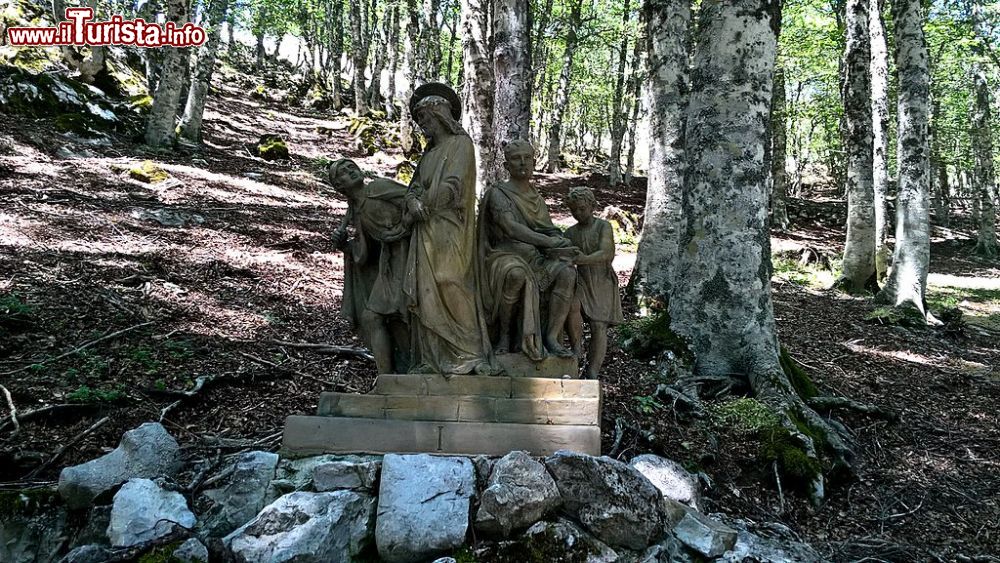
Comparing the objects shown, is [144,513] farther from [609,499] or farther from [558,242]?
→ [558,242]

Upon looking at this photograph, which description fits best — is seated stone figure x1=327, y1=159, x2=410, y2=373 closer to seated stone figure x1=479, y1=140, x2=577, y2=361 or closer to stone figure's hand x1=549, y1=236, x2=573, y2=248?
seated stone figure x1=479, y1=140, x2=577, y2=361

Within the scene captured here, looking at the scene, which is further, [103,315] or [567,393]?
[103,315]

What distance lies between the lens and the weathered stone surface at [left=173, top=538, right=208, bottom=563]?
3.42m

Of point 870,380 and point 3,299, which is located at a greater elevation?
point 3,299

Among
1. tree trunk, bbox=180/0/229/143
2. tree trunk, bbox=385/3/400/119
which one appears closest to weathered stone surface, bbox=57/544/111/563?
tree trunk, bbox=180/0/229/143

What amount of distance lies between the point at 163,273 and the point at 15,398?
3223 mm

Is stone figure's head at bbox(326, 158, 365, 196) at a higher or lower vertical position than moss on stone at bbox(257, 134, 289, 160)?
lower

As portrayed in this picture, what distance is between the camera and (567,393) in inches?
163

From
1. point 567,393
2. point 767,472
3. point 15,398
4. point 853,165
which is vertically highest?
point 853,165

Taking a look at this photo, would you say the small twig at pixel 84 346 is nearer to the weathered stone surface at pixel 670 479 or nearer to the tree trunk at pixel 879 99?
the weathered stone surface at pixel 670 479

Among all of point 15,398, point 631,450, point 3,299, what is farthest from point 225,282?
point 631,450

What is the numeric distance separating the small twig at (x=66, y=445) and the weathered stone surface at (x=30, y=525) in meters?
0.73

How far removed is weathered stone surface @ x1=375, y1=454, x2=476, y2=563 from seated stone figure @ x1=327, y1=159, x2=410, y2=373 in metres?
0.97

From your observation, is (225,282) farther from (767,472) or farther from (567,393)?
(767,472)
